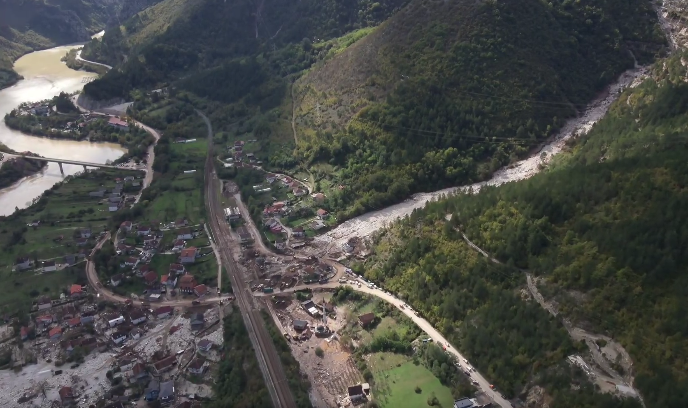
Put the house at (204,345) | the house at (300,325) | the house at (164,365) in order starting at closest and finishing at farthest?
the house at (164,365) → the house at (204,345) → the house at (300,325)

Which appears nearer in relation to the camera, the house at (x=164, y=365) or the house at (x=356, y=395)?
the house at (x=356, y=395)

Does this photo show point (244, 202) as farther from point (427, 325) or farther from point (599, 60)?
point (599, 60)

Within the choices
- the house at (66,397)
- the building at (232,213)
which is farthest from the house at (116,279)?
the building at (232,213)

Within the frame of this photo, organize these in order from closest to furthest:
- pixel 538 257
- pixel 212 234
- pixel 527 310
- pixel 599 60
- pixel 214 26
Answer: pixel 527 310 < pixel 538 257 < pixel 212 234 < pixel 599 60 < pixel 214 26

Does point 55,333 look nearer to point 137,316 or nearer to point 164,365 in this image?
point 137,316

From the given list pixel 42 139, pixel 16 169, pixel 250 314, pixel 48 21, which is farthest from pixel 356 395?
Result: pixel 48 21

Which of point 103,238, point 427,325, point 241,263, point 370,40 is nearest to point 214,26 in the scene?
point 370,40

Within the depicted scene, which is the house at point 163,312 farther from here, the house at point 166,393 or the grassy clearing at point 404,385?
the grassy clearing at point 404,385
